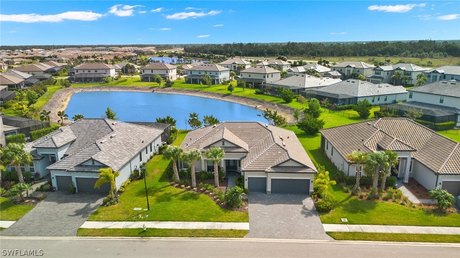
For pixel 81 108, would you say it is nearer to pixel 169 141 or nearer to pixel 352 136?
pixel 169 141

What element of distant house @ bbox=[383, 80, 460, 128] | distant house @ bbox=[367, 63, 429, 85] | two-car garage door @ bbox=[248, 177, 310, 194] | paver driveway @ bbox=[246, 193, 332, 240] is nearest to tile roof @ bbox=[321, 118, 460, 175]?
two-car garage door @ bbox=[248, 177, 310, 194]

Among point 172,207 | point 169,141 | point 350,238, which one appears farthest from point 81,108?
point 350,238

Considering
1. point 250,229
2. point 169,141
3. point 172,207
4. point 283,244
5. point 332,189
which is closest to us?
point 283,244

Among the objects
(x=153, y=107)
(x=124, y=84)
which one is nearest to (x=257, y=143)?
(x=153, y=107)

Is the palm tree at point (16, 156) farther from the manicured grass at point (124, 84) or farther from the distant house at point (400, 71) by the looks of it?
the distant house at point (400, 71)

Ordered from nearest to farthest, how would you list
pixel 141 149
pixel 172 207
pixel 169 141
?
pixel 172 207, pixel 141 149, pixel 169 141

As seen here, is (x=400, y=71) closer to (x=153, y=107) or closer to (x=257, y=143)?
(x=153, y=107)

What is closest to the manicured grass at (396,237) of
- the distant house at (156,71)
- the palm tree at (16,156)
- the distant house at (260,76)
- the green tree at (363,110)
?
the palm tree at (16,156)
